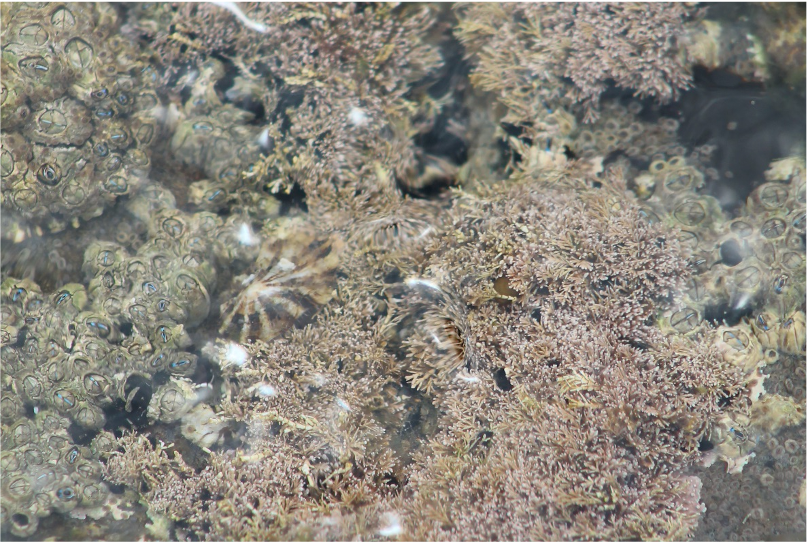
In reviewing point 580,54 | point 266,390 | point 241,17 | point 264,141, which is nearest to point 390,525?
point 266,390

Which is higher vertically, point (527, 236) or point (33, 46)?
point (33, 46)

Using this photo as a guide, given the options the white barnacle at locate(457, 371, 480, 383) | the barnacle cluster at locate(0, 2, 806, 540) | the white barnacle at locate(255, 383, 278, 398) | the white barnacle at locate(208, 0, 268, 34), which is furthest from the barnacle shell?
the white barnacle at locate(208, 0, 268, 34)

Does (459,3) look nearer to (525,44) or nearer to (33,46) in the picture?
(525,44)

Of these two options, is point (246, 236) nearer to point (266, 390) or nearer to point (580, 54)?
point (266, 390)

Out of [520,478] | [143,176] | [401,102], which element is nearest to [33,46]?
[143,176]

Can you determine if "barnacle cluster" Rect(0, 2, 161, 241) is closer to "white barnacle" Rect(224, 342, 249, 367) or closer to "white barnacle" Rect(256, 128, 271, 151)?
"white barnacle" Rect(256, 128, 271, 151)

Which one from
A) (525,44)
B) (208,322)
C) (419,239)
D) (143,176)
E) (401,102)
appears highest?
(525,44)
